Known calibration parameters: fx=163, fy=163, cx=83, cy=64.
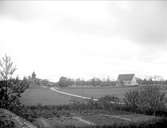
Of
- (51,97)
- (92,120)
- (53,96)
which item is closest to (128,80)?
(53,96)

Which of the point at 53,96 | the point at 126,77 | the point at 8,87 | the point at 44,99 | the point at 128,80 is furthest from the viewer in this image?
the point at 126,77

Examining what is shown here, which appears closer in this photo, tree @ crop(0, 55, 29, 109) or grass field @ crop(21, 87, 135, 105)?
tree @ crop(0, 55, 29, 109)

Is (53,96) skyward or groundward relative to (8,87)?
groundward

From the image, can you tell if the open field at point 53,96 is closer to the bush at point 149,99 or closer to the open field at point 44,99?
the open field at point 44,99

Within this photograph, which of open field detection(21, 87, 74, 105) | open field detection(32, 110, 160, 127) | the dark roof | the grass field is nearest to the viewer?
open field detection(32, 110, 160, 127)

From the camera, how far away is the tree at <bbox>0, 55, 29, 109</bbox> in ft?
41.6

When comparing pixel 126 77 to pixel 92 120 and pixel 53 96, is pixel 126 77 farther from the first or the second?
pixel 92 120

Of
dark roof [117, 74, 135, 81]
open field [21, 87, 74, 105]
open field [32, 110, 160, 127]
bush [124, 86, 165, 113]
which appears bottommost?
open field [21, 87, 74, 105]

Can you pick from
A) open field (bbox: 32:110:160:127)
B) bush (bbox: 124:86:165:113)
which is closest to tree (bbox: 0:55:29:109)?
open field (bbox: 32:110:160:127)

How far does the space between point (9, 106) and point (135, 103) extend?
12.8 meters

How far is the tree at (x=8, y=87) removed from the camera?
12690 mm

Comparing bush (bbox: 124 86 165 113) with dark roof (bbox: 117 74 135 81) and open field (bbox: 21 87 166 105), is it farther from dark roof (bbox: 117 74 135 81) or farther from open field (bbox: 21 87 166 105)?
dark roof (bbox: 117 74 135 81)

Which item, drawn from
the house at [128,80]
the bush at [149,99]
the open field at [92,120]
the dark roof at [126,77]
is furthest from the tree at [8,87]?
the dark roof at [126,77]

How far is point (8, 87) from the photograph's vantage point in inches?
516
